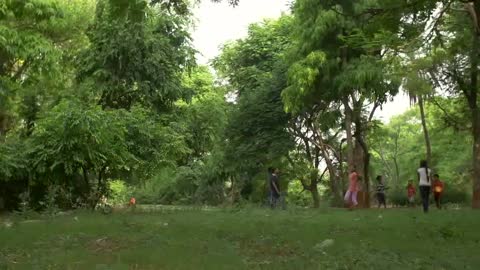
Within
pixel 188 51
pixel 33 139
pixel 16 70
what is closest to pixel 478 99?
pixel 188 51

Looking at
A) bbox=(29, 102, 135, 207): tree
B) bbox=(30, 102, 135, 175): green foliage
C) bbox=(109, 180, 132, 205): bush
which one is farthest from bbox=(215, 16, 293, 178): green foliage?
bbox=(30, 102, 135, 175): green foliage

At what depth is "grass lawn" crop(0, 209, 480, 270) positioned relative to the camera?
8477 mm

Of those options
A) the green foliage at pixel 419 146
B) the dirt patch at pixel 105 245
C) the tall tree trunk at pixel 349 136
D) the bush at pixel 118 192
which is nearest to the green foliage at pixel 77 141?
the bush at pixel 118 192

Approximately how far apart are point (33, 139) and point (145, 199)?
3725 cm

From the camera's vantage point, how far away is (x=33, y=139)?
749 inches

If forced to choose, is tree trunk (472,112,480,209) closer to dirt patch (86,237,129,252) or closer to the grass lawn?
the grass lawn

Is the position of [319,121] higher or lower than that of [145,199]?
higher

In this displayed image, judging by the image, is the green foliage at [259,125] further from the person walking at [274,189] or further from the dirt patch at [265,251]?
the dirt patch at [265,251]

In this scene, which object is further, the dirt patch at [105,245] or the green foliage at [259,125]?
the green foliage at [259,125]

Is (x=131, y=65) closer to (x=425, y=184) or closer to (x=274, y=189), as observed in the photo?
(x=274, y=189)

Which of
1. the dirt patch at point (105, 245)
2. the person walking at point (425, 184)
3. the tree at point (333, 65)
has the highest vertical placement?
the tree at point (333, 65)

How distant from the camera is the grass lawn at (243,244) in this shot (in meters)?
8.48

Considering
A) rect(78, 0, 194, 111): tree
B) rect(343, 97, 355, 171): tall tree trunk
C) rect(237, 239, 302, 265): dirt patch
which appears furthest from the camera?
rect(78, 0, 194, 111): tree

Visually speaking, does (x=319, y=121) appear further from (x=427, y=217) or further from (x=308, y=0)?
(x=427, y=217)
